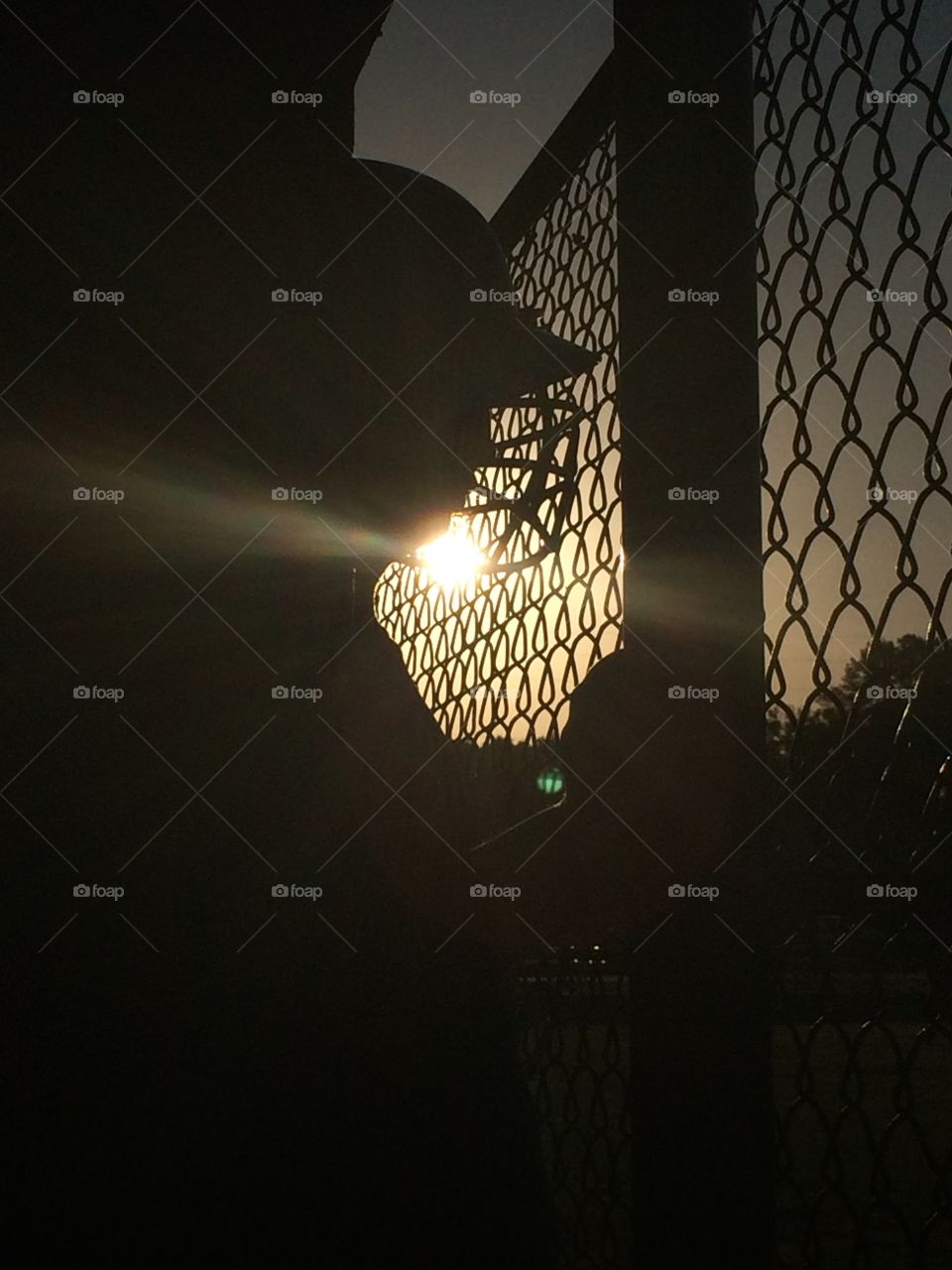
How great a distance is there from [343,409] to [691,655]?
47 cm

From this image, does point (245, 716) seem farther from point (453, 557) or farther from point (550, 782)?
point (453, 557)

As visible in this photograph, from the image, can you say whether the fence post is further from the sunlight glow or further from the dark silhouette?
the sunlight glow

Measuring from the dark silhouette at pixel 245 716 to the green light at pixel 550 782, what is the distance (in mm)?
116

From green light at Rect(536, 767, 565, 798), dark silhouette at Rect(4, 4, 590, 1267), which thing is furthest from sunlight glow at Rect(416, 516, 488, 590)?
green light at Rect(536, 767, 565, 798)

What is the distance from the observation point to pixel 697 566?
1.09 m

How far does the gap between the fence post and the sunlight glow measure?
0.30 meters

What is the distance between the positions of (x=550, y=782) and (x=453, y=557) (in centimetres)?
41

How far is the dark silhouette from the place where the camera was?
109 centimetres

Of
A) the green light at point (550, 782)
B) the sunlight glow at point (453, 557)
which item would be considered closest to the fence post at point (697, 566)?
the green light at point (550, 782)

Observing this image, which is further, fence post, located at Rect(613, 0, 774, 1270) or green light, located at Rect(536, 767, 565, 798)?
green light, located at Rect(536, 767, 565, 798)

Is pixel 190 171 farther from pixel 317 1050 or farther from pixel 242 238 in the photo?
pixel 317 1050

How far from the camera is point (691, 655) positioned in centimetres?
108

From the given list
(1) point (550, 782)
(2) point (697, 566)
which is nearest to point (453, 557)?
(1) point (550, 782)

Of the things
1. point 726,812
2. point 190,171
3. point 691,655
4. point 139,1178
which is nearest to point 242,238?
point 190,171
